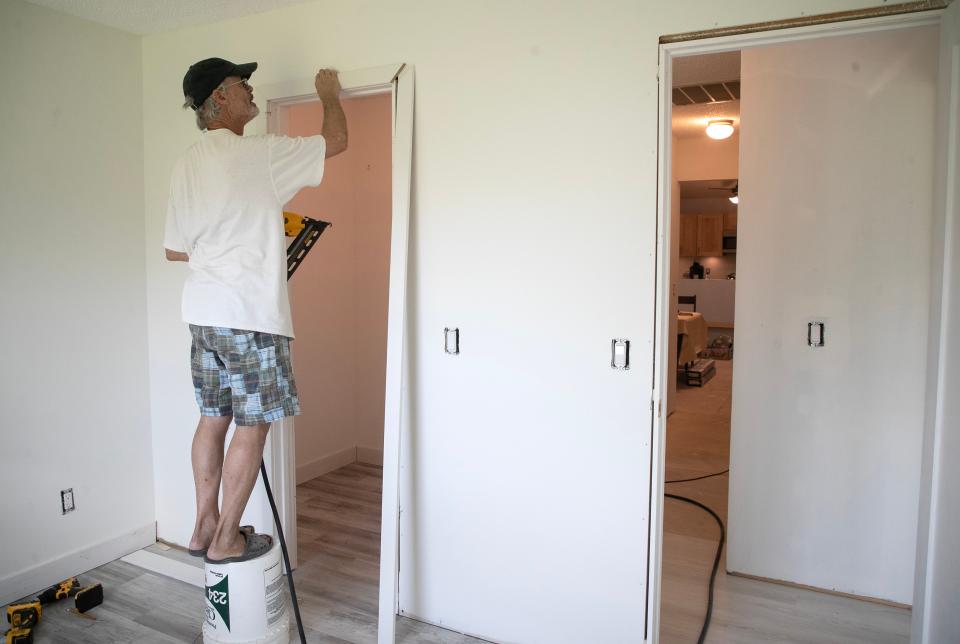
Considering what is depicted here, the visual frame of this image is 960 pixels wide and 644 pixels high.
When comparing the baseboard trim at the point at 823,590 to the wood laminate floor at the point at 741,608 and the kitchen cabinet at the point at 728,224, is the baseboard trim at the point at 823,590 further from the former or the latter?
the kitchen cabinet at the point at 728,224

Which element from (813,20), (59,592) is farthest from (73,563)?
(813,20)

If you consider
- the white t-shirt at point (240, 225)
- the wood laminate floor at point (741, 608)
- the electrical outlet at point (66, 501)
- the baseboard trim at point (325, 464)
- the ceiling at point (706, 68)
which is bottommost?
the wood laminate floor at point (741, 608)

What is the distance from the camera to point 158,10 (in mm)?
2879

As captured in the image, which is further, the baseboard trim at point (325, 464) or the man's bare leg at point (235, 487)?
the baseboard trim at point (325, 464)

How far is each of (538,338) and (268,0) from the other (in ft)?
5.95

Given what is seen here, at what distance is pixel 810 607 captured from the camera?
2.87 meters

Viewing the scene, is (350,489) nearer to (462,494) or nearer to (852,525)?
(462,494)

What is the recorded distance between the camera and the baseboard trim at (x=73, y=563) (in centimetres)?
284

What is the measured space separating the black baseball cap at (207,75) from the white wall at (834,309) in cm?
226

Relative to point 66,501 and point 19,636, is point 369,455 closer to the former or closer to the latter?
point 66,501

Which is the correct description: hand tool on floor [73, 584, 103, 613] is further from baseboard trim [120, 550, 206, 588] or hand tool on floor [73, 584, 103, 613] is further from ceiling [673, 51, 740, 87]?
ceiling [673, 51, 740, 87]

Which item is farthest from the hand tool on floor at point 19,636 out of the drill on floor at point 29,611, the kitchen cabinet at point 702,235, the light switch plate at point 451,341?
the kitchen cabinet at point 702,235

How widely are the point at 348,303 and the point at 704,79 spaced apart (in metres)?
2.91

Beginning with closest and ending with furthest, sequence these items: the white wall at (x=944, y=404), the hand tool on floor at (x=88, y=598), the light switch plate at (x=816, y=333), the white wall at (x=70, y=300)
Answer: the white wall at (x=944, y=404) → the hand tool on floor at (x=88, y=598) → the white wall at (x=70, y=300) → the light switch plate at (x=816, y=333)
